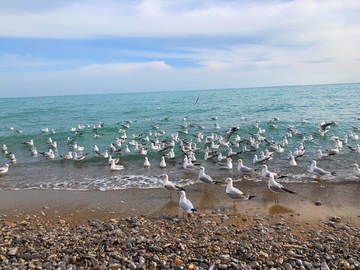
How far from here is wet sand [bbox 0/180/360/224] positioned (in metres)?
7.73

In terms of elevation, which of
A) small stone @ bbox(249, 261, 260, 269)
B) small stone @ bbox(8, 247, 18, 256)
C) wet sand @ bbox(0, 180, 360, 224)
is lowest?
wet sand @ bbox(0, 180, 360, 224)

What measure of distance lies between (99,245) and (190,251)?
2.04 metres

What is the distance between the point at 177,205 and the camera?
28.0ft

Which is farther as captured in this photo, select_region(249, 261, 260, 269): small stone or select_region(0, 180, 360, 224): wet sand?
select_region(0, 180, 360, 224): wet sand

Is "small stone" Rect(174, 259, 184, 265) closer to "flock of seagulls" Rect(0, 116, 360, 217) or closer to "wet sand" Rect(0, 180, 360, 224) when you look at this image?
"flock of seagulls" Rect(0, 116, 360, 217)

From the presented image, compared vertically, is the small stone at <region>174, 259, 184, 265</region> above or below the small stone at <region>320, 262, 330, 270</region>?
above

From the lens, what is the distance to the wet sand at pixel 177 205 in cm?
773

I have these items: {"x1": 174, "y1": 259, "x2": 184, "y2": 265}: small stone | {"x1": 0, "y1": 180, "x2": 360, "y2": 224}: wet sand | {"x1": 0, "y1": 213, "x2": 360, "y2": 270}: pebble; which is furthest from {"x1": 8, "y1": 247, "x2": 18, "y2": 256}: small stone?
{"x1": 174, "y1": 259, "x2": 184, "y2": 265}: small stone

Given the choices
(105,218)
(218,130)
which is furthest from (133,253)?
(218,130)

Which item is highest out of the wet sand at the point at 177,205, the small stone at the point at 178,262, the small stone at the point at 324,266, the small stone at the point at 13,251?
the small stone at the point at 13,251

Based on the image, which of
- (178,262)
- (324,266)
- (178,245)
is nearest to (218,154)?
(178,245)

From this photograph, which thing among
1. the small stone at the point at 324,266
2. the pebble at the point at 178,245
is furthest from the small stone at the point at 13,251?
the small stone at the point at 324,266

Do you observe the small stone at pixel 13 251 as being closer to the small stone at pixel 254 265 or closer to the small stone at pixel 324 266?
the small stone at pixel 254 265

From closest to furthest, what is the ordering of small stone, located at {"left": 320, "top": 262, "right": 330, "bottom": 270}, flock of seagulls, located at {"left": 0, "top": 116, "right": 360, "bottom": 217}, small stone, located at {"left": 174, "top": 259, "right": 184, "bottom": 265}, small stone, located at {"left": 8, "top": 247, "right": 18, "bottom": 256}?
small stone, located at {"left": 320, "top": 262, "right": 330, "bottom": 270}
small stone, located at {"left": 174, "top": 259, "right": 184, "bottom": 265}
small stone, located at {"left": 8, "top": 247, "right": 18, "bottom": 256}
flock of seagulls, located at {"left": 0, "top": 116, "right": 360, "bottom": 217}
